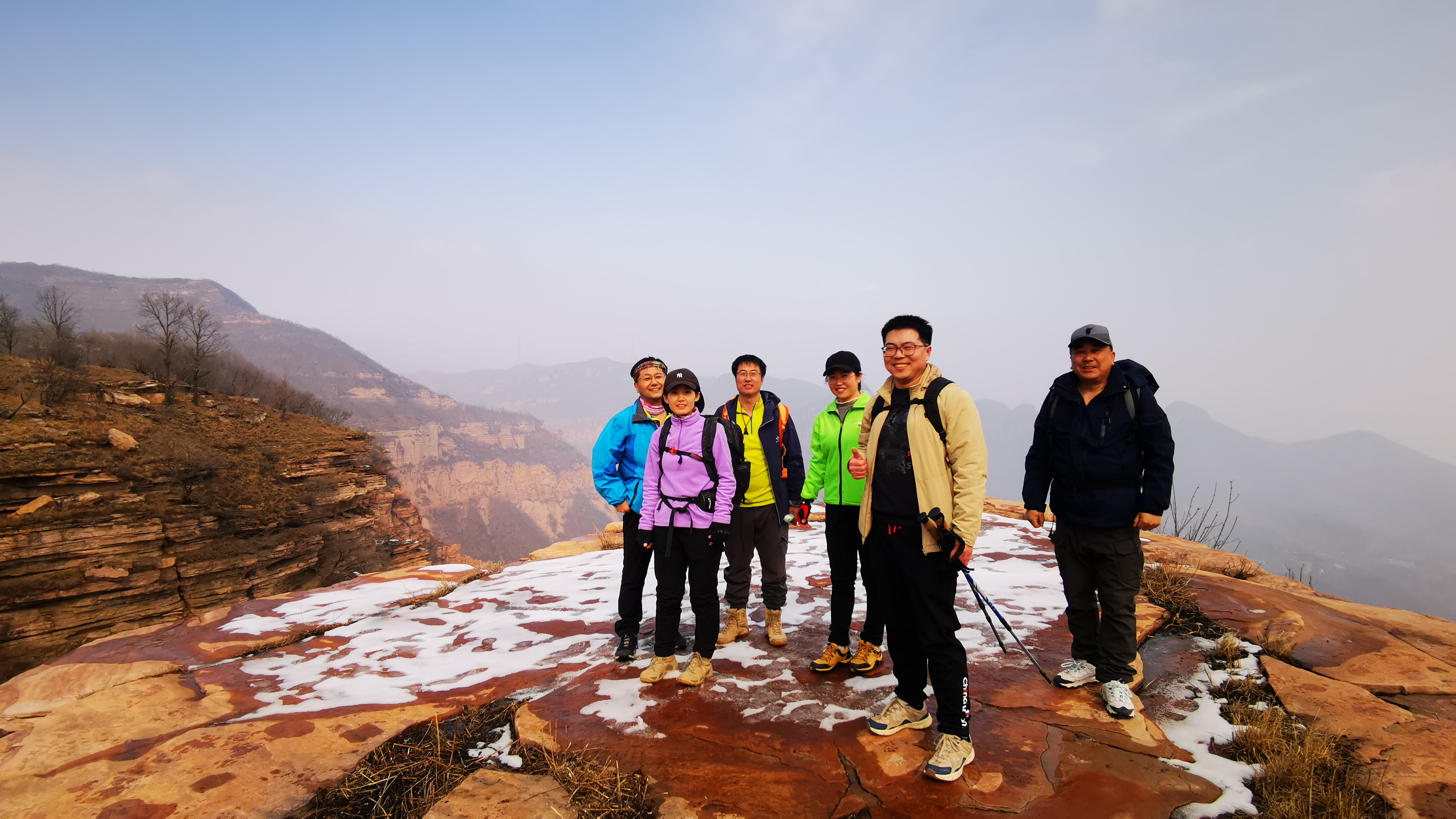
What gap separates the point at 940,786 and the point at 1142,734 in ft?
4.36

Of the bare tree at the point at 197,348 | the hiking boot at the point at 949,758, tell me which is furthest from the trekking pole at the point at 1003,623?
the bare tree at the point at 197,348

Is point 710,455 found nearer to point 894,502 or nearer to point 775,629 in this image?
point 894,502

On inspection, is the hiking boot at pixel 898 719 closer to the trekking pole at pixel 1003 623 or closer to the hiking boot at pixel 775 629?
the trekking pole at pixel 1003 623

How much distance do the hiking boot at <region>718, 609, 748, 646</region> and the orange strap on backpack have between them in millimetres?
1229

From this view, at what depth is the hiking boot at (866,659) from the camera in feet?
12.6

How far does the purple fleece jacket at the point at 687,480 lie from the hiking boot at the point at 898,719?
59.3 inches

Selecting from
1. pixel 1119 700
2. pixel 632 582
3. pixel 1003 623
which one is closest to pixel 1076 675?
pixel 1119 700

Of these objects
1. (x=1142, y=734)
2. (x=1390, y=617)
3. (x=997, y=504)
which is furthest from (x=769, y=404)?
(x=997, y=504)

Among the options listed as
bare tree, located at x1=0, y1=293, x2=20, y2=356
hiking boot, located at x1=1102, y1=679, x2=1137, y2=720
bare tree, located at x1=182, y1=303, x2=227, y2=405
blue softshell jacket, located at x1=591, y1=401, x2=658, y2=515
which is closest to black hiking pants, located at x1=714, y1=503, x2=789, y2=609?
blue softshell jacket, located at x1=591, y1=401, x2=658, y2=515

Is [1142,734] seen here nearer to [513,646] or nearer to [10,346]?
[513,646]

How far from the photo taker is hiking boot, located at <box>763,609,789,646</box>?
173 inches

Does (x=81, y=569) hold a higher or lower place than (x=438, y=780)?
lower

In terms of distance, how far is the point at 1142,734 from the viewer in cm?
293

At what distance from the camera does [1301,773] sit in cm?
242
